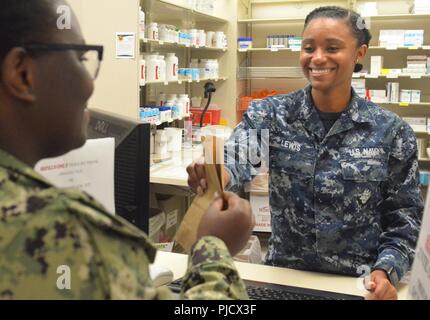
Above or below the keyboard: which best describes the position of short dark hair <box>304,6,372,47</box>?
above

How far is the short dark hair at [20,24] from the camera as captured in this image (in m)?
0.52

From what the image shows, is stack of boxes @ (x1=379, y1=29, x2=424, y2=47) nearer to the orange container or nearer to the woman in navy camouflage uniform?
the orange container

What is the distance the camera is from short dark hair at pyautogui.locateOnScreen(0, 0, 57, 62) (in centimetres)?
52

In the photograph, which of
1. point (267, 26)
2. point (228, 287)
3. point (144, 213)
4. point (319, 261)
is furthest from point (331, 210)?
point (267, 26)

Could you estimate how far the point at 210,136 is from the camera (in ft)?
2.90

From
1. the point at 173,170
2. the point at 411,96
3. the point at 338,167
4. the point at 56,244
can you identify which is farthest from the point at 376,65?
the point at 56,244

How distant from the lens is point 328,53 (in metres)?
1.49

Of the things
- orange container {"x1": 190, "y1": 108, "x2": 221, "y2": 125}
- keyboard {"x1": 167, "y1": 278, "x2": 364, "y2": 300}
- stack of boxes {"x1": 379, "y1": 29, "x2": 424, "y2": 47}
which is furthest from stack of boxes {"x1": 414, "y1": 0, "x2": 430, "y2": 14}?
keyboard {"x1": 167, "y1": 278, "x2": 364, "y2": 300}

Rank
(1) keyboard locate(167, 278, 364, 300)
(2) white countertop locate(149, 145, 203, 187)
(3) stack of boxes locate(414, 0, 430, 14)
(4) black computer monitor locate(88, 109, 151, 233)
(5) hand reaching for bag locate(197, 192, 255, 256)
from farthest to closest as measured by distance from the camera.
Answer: (3) stack of boxes locate(414, 0, 430, 14) < (2) white countertop locate(149, 145, 203, 187) < (1) keyboard locate(167, 278, 364, 300) < (4) black computer monitor locate(88, 109, 151, 233) < (5) hand reaching for bag locate(197, 192, 255, 256)

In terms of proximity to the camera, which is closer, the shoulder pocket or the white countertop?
the shoulder pocket

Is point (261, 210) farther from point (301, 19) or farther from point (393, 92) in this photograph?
point (301, 19)

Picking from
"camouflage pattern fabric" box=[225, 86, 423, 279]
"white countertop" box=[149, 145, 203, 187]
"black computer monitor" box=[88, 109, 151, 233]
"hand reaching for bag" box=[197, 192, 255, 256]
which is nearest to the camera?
"hand reaching for bag" box=[197, 192, 255, 256]

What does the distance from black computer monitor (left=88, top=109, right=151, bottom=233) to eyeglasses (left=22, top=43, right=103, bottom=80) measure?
14.1 inches
